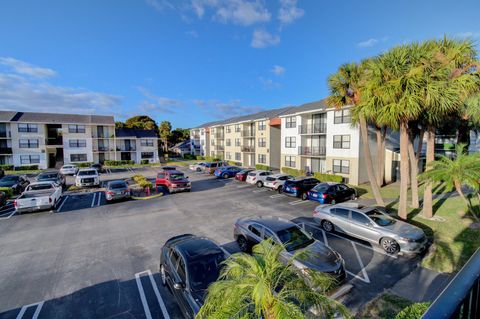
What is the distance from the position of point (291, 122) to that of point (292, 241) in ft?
79.0

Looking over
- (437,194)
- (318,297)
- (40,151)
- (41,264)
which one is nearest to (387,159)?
(437,194)

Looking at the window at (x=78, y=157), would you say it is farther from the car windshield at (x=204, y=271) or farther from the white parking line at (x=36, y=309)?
the car windshield at (x=204, y=271)

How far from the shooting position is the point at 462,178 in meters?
8.77

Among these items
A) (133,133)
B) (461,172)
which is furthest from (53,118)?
(461,172)

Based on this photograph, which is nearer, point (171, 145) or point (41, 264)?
point (41, 264)

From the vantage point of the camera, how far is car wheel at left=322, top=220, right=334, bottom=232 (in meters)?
11.7

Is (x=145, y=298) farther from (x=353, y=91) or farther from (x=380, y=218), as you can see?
(x=353, y=91)

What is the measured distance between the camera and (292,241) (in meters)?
8.29

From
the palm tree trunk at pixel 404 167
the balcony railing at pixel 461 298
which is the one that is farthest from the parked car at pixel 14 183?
the palm tree trunk at pixel 404 167

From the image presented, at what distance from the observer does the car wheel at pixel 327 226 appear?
11.7 meters

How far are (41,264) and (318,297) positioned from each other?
35.6 ft

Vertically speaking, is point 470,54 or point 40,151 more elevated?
point 470,54

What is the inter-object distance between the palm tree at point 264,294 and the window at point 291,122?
27819mm

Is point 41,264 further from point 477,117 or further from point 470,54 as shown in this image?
point 477,117
